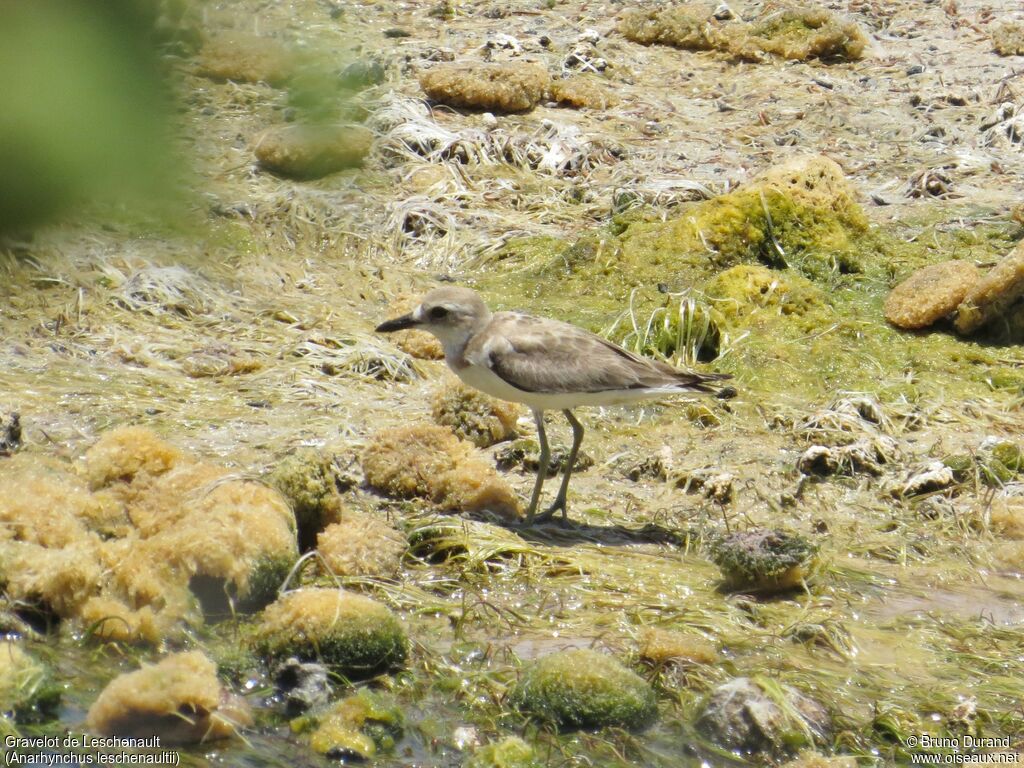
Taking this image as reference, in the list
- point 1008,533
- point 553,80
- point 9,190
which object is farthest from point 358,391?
point 9,190

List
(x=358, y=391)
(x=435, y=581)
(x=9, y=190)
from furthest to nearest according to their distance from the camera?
(x=358, y=391) → (x=435, y=581) → (x=9, y=190)

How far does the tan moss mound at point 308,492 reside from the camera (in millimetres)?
6754

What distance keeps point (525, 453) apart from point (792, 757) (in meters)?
3.49

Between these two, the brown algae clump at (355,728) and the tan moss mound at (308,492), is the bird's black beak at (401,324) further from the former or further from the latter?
the brown algae clump at (355,728)

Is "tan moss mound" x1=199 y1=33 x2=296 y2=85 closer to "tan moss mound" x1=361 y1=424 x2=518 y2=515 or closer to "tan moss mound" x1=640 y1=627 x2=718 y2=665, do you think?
"tan moss mound" x1=640 y1=627 x2=718 y2=665

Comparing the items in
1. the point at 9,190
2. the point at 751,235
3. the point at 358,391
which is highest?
the point at 9,190

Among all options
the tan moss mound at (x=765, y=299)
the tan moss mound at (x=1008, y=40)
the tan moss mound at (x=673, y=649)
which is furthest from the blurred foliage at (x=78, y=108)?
the tan moss mound at (x=1008, y=40)

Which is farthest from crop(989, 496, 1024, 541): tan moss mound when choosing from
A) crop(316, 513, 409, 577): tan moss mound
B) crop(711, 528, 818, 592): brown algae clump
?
crop(316, 513, 409, 577): tan moss mound

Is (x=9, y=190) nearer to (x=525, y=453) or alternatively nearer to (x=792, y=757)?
(x=792, y=757)

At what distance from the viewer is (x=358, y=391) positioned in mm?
9305

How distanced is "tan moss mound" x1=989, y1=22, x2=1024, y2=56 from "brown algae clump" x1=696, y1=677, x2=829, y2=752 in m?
10.8

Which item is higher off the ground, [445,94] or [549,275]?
[445,94]

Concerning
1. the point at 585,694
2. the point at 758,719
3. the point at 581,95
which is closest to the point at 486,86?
the point at 581,95

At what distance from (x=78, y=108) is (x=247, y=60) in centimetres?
24
